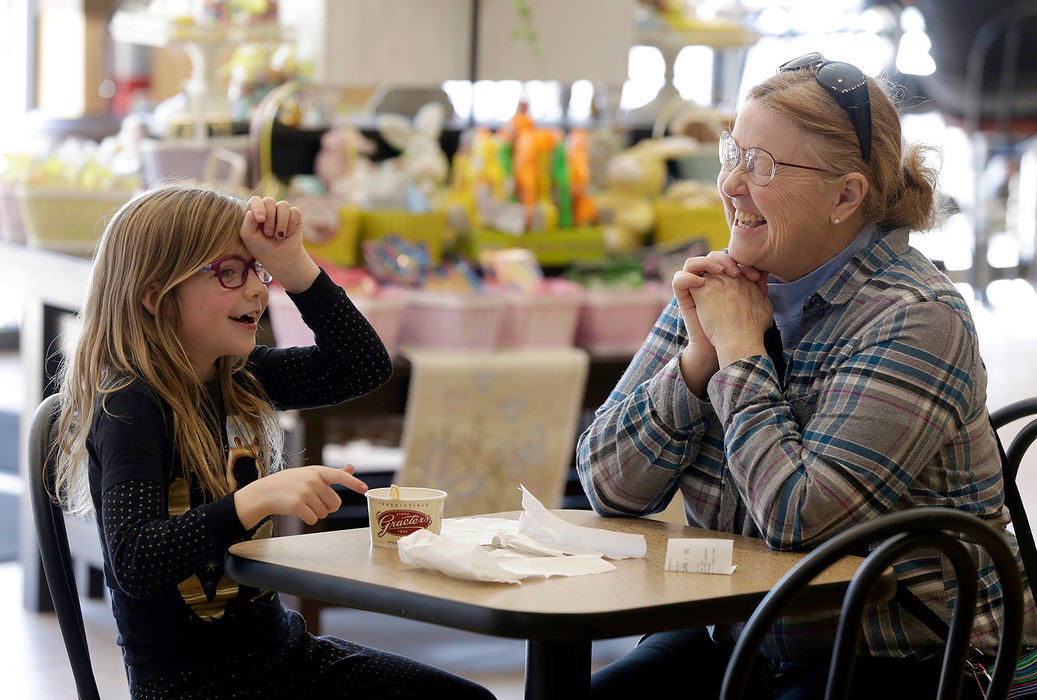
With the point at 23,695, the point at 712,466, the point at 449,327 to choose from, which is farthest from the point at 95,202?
the point at 712,466

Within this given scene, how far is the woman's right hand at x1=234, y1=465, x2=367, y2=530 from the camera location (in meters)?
1.54

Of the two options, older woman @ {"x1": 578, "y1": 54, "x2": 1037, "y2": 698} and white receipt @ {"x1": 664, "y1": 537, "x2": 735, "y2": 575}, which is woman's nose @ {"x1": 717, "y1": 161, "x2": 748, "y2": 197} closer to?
older woman @ {"x1": 578, "y1": 54, "x2": 1037, "y2": 698}

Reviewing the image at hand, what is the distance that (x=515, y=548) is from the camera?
63.8 inches

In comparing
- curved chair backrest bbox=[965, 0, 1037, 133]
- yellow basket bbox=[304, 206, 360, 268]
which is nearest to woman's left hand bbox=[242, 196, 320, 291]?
yellow basket bbox=[304, 206, 360, 268]

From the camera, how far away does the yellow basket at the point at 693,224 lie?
13.4 ft

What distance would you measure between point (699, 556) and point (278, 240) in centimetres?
74

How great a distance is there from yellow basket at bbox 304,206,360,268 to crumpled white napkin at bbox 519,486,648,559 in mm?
2031

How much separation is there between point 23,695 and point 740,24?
314cm

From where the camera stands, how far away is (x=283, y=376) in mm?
2000

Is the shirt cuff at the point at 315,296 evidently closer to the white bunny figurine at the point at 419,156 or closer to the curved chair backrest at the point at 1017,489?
the curved chair backrest at the point at 1017,489

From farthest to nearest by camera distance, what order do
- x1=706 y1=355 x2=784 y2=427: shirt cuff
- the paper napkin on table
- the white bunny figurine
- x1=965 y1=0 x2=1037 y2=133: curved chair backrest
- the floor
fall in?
x1=965 y1=0 x2=1037 y2=133: curved chair backrest < the white bunny figurine < the floor < x1=706 y1=355 x2=784 y2=427: shirt cuff < the paper napkin on table

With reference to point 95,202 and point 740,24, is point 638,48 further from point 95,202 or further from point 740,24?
point 95,202

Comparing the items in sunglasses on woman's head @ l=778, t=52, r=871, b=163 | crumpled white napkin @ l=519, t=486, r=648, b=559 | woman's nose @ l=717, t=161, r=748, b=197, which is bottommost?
crumpled white napkin @ l=519, t=486, r=648, b=559

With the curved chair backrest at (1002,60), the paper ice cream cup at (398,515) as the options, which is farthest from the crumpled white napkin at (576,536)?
the curved chair backrest at (1002,60)
